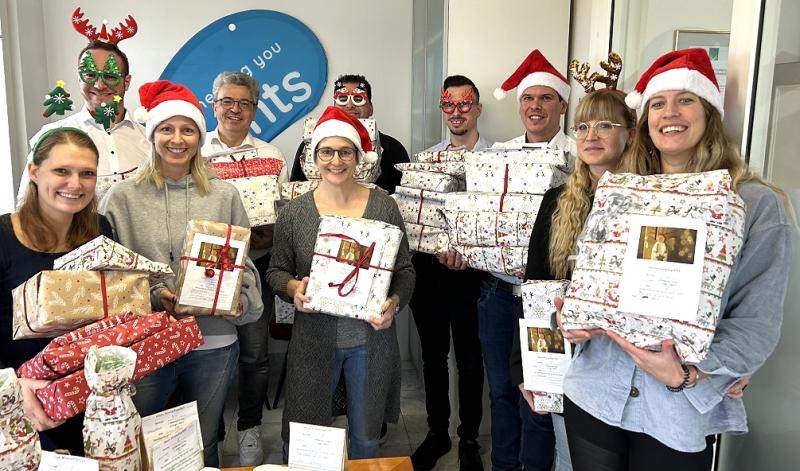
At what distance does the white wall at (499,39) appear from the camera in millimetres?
3045

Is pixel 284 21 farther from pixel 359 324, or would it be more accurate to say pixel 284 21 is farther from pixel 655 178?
pixel 655 178

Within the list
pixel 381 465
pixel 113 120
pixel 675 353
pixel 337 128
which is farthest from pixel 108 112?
pixel 675 353

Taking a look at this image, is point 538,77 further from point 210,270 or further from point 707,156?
point 210,270

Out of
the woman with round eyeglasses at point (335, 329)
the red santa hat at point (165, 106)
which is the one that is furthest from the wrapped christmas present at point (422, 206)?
the red santa hat at point (165, 106)

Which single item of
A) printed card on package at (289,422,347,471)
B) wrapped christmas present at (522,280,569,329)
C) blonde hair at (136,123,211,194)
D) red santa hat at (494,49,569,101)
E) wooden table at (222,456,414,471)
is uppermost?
red santa hat at (494,49,569,101)

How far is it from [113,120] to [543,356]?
203cm

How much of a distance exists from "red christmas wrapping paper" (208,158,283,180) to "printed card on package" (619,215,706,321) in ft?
5.64

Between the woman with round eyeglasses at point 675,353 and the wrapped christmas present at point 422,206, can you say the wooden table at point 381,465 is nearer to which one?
the woman with round eyeglasses at point 675,353

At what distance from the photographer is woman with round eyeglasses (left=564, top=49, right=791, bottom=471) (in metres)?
1.24

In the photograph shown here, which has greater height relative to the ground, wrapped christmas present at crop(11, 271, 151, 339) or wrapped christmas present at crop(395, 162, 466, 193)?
wrapped christmas present at crop(395, 162, 466, 193)

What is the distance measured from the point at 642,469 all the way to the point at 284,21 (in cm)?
362

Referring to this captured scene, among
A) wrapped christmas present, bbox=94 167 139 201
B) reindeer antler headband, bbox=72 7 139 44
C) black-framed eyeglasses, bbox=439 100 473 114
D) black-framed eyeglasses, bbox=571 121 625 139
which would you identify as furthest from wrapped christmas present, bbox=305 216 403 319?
reindeer antler headband, bbox=72 7 139 44

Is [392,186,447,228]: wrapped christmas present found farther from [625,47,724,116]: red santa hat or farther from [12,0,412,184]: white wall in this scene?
[12,0,412,184]: white wall

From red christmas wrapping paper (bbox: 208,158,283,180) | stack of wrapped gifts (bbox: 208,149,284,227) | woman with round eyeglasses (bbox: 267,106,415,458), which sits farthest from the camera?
red christmas wrapping paper (bbox: 208,158,283,180)
